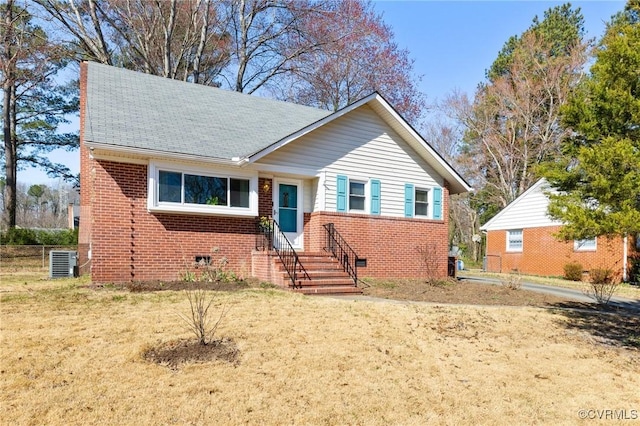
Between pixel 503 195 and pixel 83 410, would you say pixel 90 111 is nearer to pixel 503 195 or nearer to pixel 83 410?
pixel 83 410

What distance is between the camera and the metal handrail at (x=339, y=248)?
12828mm

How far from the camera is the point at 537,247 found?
2214 cm

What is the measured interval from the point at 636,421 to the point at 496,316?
427 cm

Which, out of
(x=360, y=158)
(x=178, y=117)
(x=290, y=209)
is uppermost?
(x=178, y=117)

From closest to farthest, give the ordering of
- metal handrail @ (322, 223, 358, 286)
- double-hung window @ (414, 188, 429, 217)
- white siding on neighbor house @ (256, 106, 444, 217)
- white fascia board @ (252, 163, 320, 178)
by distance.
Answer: white fascia board @ (252, 163, 320, 178)
metal handrail @ (322, 223, 358, 286)
white siding on neighbor house @ (256, 106, 444, 217)
double-hung window @ (414, 188, 429, 217)

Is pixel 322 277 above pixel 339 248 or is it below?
below

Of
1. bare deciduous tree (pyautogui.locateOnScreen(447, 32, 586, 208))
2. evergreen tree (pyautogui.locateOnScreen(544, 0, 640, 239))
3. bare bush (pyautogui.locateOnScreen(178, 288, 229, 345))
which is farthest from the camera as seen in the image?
bare deciduous tree (pyautogui.locateOnScreen(447, 32, 586, 208))

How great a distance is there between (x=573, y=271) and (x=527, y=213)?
4.36 metres

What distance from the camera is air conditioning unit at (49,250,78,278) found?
13488 millimetres

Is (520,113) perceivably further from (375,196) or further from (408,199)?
(375,196)

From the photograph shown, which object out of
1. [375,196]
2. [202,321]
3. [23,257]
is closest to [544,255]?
[375,196]

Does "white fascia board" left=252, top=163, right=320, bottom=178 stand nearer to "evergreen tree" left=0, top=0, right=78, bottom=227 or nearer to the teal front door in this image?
the teal front door

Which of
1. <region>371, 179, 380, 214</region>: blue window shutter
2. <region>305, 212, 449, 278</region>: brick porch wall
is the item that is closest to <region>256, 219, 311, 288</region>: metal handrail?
<region>305, 212, 449, 278</region>: brick porch wall

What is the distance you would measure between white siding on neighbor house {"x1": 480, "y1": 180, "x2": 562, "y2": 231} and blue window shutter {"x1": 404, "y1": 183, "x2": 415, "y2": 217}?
9417 millimetres
